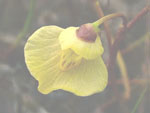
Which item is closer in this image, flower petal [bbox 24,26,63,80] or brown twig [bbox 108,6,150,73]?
flower petal [bbox 24,26,63,80]

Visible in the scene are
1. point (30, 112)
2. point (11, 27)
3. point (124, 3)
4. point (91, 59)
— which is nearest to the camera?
point (91, 59)

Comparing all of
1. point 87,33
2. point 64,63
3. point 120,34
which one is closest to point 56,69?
point 64,63

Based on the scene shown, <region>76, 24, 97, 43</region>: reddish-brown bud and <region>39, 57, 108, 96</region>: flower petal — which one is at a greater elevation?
<region>76, 24, 97, 43</region>: reddish-brown bud

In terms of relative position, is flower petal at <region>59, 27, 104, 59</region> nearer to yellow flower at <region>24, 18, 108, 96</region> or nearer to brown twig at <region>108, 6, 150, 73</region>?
yellow flower at <region>24, 18, 108, 96</region>

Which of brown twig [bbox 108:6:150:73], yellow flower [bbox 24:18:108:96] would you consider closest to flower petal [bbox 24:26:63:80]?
yellow flower [bbox 24:18:108:96]

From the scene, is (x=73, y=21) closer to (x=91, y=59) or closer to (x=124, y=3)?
(x=124, y=3)

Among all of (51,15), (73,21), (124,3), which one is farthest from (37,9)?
(124,3)

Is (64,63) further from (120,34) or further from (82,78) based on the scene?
(120,34)

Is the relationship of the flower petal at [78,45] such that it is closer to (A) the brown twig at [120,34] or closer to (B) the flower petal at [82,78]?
(B) the flower petal at [82,78]
